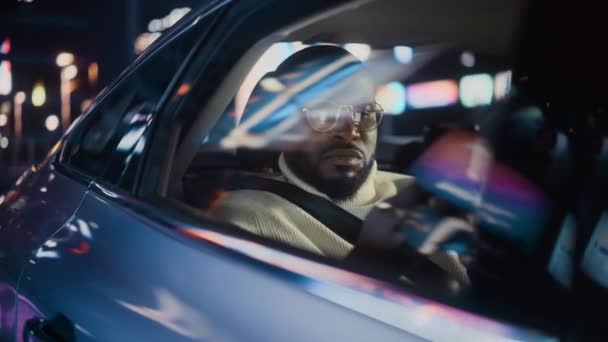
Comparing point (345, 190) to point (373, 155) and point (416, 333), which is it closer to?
point (373, 155)

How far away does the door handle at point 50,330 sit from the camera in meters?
1.97

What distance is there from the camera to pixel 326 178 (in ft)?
8.13

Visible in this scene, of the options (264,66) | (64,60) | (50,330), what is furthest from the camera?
(64,60)

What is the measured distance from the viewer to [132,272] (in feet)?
6.09

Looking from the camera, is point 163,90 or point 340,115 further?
point 340,115

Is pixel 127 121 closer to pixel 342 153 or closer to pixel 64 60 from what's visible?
pixel 342 153

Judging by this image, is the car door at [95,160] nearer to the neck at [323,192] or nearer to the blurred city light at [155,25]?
the neck at [323,192]

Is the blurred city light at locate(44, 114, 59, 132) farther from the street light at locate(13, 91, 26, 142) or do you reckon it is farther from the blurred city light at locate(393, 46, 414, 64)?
the blurred city light at locate(393, 46, 414, 64)

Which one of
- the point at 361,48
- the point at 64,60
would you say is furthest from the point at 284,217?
the point at 64,60

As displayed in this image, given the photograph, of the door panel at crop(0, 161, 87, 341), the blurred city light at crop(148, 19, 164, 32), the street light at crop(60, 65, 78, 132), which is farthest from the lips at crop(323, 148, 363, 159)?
the street light at crop(60, 65, 78, 132)

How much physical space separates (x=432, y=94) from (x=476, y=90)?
26.5 inches

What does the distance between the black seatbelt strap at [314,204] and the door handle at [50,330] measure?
61 centimetres

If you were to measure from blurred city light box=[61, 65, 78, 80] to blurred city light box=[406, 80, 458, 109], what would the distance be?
75.2 ft

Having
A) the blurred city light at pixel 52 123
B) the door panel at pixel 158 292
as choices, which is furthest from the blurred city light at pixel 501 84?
the blurred city light at pixel 52 123
